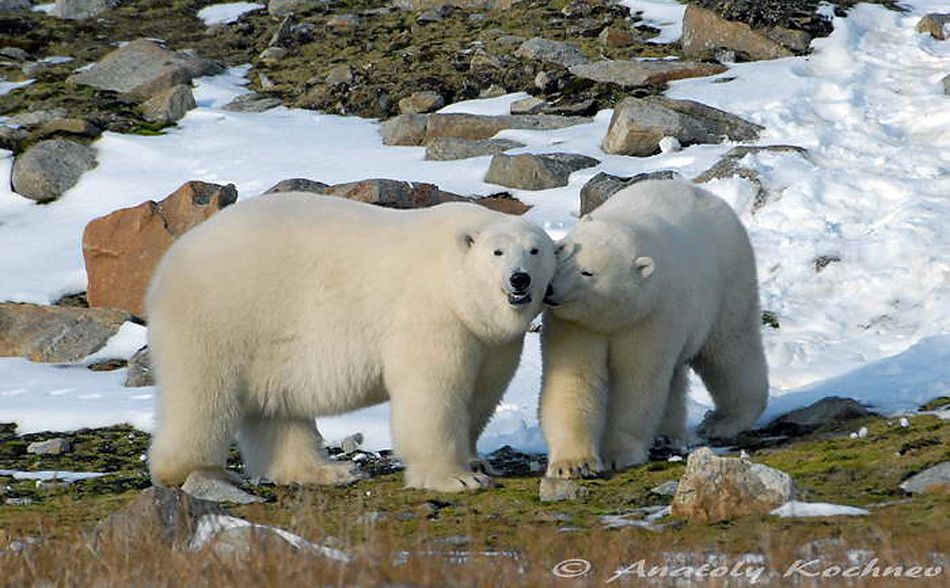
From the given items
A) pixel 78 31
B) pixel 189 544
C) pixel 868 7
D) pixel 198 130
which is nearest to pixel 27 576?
pixel 189 544

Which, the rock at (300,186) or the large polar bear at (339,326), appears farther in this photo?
the rock at (300,186)

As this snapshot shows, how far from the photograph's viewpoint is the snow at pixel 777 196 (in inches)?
494

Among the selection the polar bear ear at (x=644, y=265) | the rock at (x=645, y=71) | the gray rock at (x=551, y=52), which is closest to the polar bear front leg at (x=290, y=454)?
the polar bear ear at (x=644, y=265)

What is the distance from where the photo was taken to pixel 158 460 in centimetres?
939

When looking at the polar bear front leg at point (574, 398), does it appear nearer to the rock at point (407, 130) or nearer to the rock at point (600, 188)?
the rock at point (600, 188)

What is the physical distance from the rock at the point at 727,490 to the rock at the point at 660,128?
12283 mm

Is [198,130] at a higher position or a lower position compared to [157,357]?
lower

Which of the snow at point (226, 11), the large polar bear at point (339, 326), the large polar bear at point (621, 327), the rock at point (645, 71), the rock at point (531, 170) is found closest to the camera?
the large polar bear at point (339, 326)

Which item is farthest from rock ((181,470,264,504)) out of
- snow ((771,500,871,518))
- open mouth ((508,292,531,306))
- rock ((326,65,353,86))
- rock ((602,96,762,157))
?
rock ((326,65,353,86))

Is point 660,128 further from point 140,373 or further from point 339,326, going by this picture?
point 339,326

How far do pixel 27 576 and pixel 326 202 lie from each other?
4353 millimetres

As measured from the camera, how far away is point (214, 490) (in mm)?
9055

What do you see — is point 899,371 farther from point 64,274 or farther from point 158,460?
point 64,274

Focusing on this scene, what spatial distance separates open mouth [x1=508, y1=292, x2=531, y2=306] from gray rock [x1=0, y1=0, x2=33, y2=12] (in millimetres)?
26563
